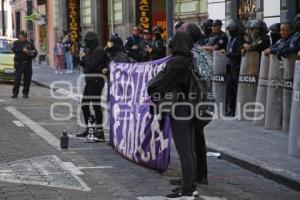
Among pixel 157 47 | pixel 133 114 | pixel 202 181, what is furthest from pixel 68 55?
pixel 202 181

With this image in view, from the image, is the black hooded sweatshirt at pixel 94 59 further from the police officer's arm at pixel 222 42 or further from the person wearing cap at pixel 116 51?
the police officer's arm at pixel 222 42

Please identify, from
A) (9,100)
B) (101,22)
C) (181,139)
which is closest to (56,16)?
(101,22)

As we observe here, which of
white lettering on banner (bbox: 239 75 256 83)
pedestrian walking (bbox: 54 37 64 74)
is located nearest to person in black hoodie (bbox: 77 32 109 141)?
white lettering on banner (bbox: 239 75 256 83)

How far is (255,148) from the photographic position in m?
9.50

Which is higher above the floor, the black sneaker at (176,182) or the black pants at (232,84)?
the black pants at (232,84)

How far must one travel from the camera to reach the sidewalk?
792 centimetres

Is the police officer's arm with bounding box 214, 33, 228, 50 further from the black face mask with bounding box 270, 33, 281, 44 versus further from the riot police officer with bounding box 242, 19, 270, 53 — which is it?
the black face mask with bounding box 270, 33, 281, 44

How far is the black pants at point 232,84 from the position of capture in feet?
42.1

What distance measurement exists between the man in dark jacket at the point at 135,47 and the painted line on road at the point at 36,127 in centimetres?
339

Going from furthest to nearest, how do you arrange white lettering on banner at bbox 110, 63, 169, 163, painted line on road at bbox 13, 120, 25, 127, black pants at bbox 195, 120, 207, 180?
painted line on road at bbox 13, 120, 25, 127
white lettering on banner at bbox 110, 63, 169, 163
black pants at bbox 195, 120, 207, 180

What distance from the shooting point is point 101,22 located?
29156 mm

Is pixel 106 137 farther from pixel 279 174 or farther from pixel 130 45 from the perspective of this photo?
pixel 130 45

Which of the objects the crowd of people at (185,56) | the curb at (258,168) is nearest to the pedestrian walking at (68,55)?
the crowd of people at (185,56)

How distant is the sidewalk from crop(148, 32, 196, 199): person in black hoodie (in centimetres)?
145
